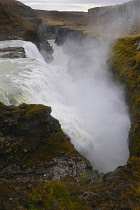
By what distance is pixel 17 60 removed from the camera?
1104 inches

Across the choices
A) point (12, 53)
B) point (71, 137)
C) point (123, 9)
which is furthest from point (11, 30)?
point (123, 9)

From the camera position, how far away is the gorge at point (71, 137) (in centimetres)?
772

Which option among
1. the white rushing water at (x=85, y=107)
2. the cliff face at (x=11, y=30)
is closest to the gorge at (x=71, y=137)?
the white rushing water at (x=85, y=107)

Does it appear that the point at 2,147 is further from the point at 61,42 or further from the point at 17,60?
the point at 61,42

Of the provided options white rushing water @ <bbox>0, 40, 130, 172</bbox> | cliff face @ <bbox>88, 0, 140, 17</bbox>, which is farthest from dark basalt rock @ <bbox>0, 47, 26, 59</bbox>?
cliff face @ <bbox>88, 0, 140, 17</bbox>

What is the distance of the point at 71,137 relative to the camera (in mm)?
16531

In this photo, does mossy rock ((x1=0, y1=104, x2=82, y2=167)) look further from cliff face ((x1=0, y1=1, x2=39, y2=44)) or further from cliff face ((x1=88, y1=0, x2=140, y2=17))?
cliff face ((x1=88, y1=0, x2=140, y2=17))

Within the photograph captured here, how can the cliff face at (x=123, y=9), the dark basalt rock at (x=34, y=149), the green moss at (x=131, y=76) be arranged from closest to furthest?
the dark basalt rock at (x=34, y=149), the green moss at (x=131, y=76), the cliff face at (x=123, y=9)

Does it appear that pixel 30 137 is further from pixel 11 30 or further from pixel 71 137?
pixel 11 30

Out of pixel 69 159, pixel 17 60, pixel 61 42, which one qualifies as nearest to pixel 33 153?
pixel 69 159

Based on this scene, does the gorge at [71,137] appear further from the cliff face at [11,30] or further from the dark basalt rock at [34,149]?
the cliff face at [11,30]

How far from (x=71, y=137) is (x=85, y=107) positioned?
896 cm

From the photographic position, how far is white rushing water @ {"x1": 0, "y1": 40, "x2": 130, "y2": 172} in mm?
16828

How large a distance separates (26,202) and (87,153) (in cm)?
1024
